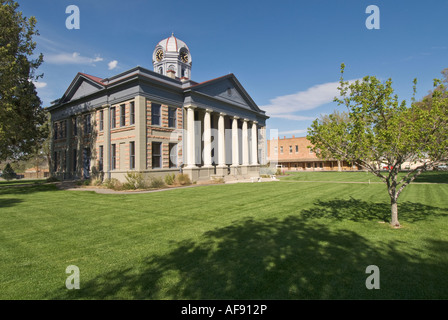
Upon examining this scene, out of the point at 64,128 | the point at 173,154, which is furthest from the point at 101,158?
the point at 64,128

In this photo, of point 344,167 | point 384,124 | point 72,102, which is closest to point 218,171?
point 72,102

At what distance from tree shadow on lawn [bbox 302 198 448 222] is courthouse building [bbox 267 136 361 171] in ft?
149

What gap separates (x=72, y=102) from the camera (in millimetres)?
29359

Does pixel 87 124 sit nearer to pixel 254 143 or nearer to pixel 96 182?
pixel 96 182

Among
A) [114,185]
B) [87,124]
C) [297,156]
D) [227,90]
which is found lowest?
[114,185]

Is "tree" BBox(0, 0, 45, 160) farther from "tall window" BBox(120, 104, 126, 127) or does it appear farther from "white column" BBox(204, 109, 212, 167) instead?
"white column" BBox(204, 109, 212, 167)

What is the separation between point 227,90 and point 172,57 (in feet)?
37.4

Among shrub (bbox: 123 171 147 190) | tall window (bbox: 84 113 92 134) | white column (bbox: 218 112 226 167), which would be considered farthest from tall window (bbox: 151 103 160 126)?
tall window (bbox: 84 113 92 134)

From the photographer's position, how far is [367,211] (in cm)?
1027

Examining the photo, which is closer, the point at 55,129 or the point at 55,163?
the point at 55,129

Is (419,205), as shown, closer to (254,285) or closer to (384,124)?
(384,124)

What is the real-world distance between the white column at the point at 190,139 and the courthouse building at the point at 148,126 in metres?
0.11

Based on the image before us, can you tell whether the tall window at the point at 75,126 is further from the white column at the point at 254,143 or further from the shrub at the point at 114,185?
the white column at the point at 254,143

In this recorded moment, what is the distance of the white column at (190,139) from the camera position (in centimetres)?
2566
